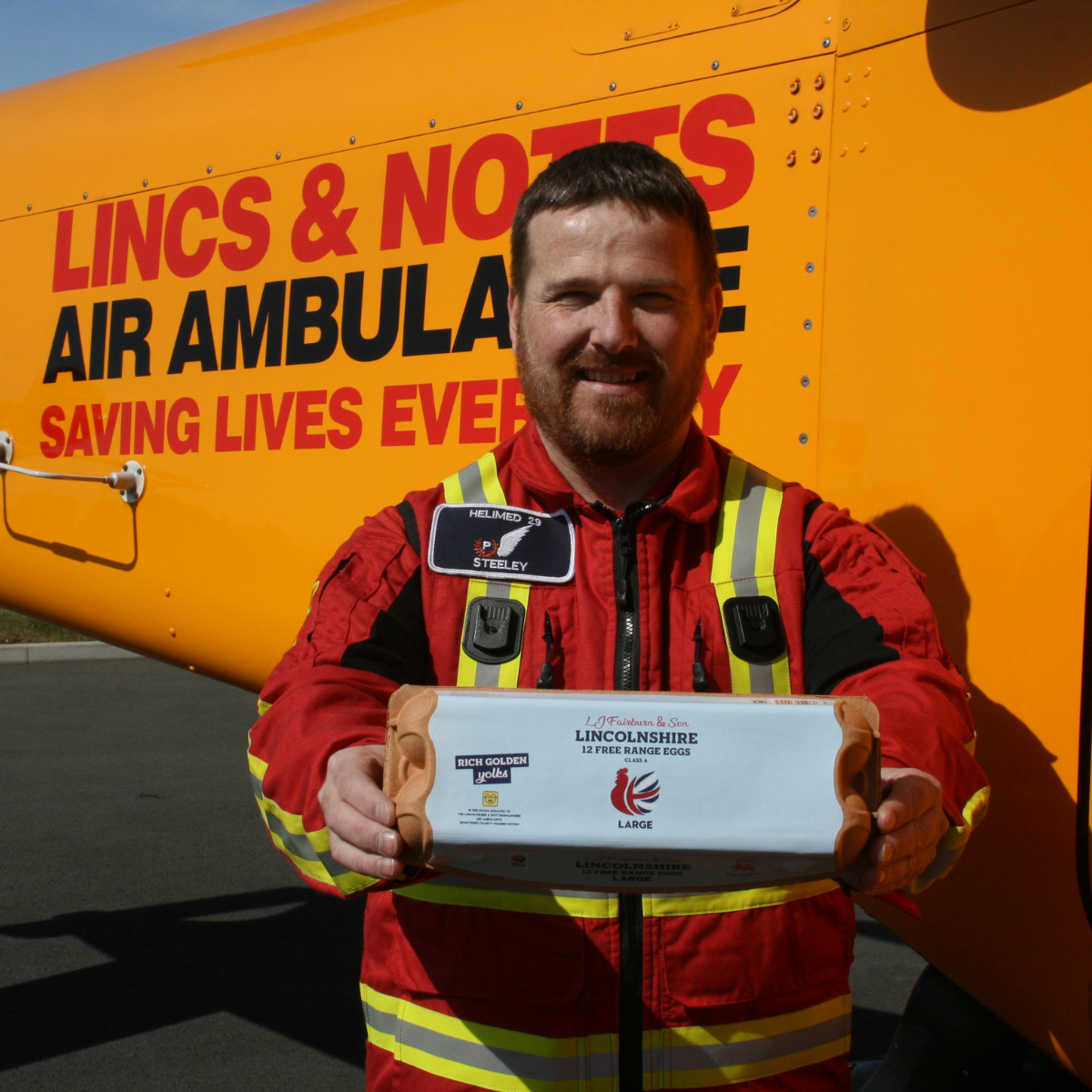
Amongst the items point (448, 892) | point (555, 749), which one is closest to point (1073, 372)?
point (555, 749)

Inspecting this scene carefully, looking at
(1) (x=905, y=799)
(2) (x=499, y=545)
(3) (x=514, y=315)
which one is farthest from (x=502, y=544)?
(1) (x=905, y=799)

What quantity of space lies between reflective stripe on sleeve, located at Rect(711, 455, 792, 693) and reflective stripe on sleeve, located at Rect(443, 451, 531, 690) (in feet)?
0.79

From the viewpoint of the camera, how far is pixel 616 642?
1312 millimetres

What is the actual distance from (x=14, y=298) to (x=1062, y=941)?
2407 millimetres

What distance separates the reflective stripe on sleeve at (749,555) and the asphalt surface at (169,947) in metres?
1.04

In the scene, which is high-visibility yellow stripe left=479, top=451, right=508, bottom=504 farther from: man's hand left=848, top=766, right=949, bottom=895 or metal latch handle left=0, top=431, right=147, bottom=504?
metal latch handle left=0, top=431, right=147, bottom=504

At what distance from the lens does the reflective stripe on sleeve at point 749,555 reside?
51.7 inches

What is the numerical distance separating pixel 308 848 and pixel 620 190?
0.83 metres

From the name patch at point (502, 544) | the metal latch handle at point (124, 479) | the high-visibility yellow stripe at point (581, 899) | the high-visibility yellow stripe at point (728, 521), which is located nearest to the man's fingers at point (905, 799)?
the high-visibility yellow stripe at point (581, 899)

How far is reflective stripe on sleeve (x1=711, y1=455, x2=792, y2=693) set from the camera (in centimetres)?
131

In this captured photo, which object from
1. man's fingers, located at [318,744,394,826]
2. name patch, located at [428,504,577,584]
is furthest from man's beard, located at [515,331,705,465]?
man's fingers, located at [318,744,394,826]

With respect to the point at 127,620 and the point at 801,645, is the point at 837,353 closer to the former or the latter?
the point at 801,645

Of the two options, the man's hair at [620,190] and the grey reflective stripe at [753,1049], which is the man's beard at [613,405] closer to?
the man's hair at [620,190]

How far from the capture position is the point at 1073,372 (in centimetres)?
140
